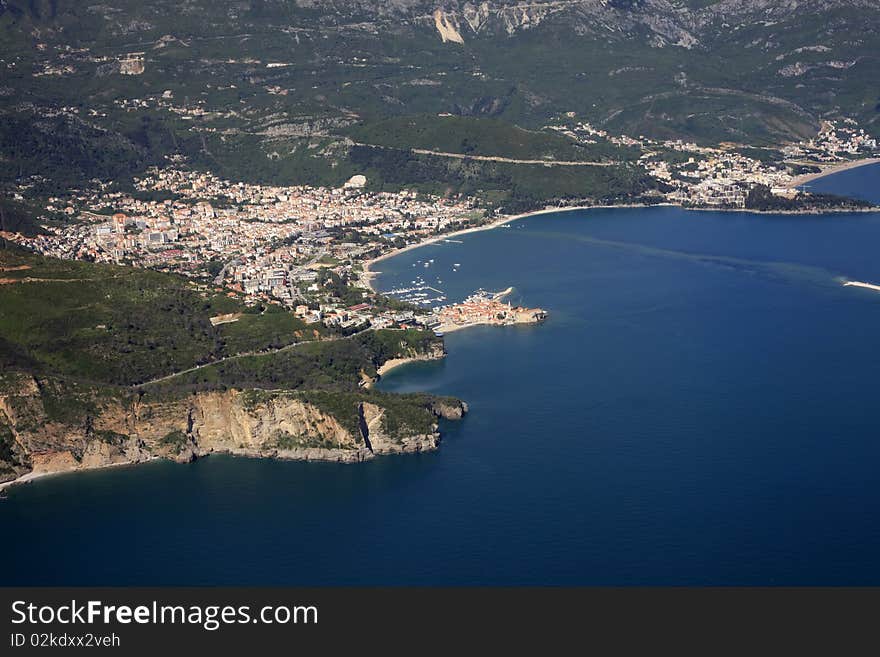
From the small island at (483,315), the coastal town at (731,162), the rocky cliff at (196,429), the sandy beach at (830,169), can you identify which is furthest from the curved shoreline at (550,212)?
the rocky cliff at (196,429)

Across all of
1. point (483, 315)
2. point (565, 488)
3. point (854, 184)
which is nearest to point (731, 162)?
point (854, 184)

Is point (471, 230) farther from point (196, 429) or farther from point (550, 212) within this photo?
point (196, 429)

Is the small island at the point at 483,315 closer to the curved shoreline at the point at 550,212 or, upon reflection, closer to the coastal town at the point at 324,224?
the coastal town at the point at 324,224

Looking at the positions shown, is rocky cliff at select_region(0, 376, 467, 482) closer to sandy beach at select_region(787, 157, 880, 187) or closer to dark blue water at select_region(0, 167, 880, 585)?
dark blue water at select_region(0, 167, 880, 585)

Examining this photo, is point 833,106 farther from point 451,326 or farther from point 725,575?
point 725,575

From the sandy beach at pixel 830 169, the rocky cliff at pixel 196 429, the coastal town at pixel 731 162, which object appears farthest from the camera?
the sandy beach at pixel 830 169

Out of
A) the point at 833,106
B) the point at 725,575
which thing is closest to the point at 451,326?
the point at 725,575
